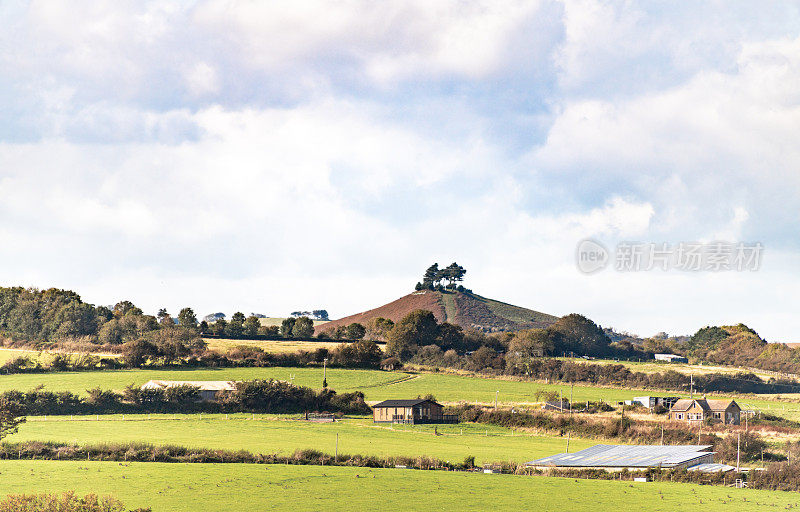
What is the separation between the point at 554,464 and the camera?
216 ft

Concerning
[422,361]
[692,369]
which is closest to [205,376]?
[422,361]

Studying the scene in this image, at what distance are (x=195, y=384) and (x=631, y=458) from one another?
5509 cm

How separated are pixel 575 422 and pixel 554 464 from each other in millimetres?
24671

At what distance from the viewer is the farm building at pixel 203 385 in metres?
98.1

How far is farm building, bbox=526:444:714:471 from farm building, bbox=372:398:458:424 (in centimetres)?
2731

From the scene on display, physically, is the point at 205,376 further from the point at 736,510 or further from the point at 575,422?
the point at 736,510

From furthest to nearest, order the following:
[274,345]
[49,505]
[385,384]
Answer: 1. [274,345]
2. [385,384]
3. [49,505]

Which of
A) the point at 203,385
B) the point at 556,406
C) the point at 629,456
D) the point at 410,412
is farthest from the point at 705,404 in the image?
the point at 203,385

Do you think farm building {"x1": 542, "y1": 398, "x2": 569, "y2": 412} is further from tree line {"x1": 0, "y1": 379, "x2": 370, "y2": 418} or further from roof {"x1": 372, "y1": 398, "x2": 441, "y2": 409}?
tree line {"x1": 0, "y1": 379, "x2": 370, "y2": 418}

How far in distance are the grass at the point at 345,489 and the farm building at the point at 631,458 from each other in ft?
19.2

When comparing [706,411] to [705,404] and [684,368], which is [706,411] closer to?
[705,404]

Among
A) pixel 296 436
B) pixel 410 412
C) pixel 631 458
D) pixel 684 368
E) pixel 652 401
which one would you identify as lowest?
pixel 296 436

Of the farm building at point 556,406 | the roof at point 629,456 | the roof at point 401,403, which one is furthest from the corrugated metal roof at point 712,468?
the roof at point 401,403

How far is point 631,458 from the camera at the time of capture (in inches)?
2670
